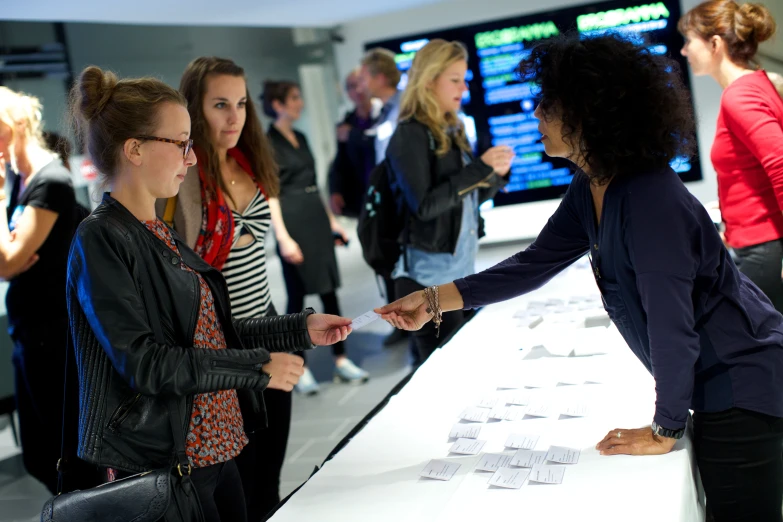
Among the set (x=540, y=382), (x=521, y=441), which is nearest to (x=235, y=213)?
(x=540, y=382)

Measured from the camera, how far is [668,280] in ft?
5.09

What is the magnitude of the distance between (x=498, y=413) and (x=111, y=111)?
1.19 m

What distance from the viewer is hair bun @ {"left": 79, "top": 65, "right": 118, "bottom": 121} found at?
67.4 inches

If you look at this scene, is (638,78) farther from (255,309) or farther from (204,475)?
(255,309)

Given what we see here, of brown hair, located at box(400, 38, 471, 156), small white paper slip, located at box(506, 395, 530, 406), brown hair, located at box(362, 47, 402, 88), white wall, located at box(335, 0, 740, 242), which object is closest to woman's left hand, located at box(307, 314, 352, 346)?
small white paper slip, located at box(506, 395, 530, 406)

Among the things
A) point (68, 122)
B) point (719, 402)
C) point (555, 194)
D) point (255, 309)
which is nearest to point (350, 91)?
point (555, 194)

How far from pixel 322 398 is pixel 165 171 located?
10.5 ft

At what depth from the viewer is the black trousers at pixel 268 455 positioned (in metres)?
2.54

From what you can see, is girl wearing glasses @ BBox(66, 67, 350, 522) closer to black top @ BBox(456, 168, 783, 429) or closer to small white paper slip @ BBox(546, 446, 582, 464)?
small white paper slip @ BBox(546, 446, 582, 464)

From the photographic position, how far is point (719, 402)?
1649 millimetres

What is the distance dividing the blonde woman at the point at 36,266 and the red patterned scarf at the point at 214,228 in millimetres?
944

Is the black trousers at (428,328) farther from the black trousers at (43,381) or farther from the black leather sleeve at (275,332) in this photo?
the black trousers at (43,381)

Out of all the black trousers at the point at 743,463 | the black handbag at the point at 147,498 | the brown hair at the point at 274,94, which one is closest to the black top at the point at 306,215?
the brown hair at the point at 274,94

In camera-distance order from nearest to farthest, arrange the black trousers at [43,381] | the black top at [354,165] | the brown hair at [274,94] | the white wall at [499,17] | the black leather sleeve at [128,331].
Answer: the black leather sleeve at [128,331] < the black trousers at [43,381] < the brown hair at [274,94] < the black top at [354,165] < the white wall at [499,17]
